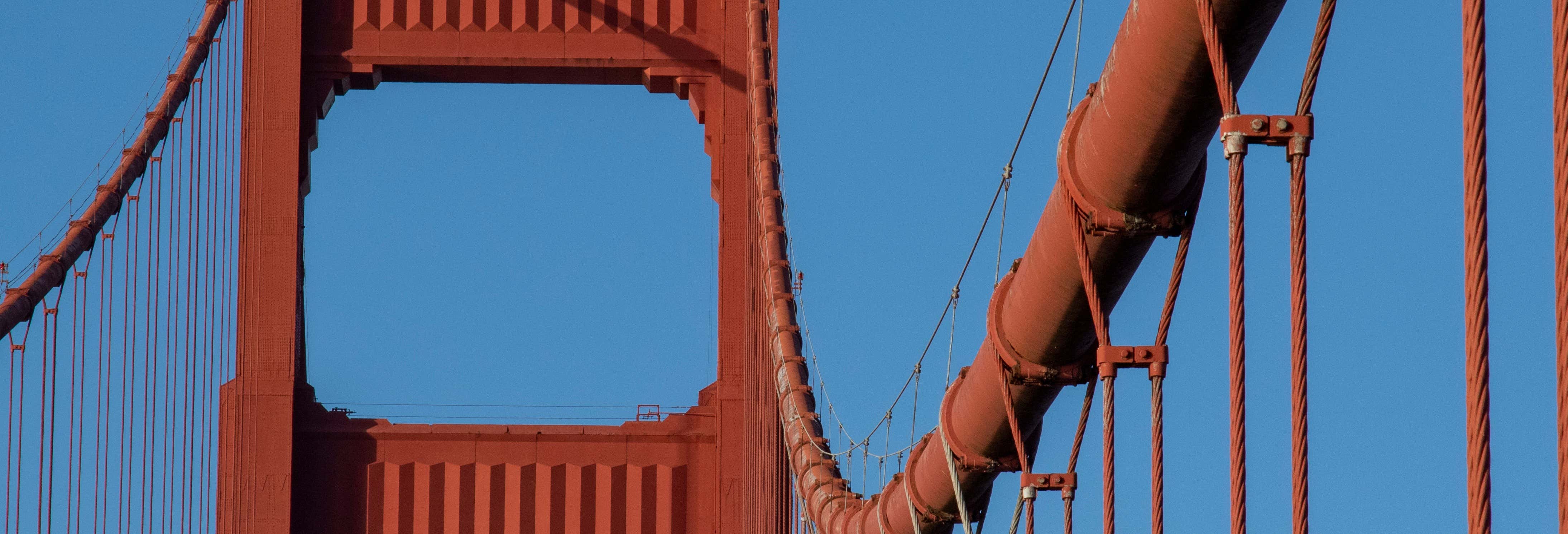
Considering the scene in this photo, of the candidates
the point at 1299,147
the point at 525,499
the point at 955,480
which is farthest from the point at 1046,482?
the point at 525,499

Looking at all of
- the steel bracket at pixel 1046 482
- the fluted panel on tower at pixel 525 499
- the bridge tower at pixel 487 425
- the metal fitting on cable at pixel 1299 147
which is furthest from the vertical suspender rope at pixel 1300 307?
the fluted panel on tower at pixel 525 499

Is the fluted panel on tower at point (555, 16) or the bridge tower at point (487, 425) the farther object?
the fluted panel on tower at point (555, 16)

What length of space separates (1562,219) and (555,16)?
40.4 ft

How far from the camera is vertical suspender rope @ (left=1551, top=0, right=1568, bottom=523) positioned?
260cm

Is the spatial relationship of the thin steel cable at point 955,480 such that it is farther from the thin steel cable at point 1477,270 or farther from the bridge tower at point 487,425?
the bridge tower at point 487,425

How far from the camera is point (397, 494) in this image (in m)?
14.2

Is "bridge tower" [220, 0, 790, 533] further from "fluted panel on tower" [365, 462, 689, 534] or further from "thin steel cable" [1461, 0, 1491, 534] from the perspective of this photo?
"thin steel cable" [1461, 0, 1491, 534]

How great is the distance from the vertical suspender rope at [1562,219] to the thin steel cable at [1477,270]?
0.39ft

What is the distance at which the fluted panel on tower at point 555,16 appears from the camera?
47.9ft

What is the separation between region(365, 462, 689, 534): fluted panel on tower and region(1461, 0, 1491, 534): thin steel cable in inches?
460

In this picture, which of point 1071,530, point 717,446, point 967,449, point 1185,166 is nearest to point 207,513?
point 717,446

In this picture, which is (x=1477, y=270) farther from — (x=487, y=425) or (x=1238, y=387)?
(x=487, y=425)

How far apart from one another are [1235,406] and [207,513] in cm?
1156

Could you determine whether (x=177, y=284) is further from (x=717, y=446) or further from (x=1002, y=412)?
(x=1002, y=412)
